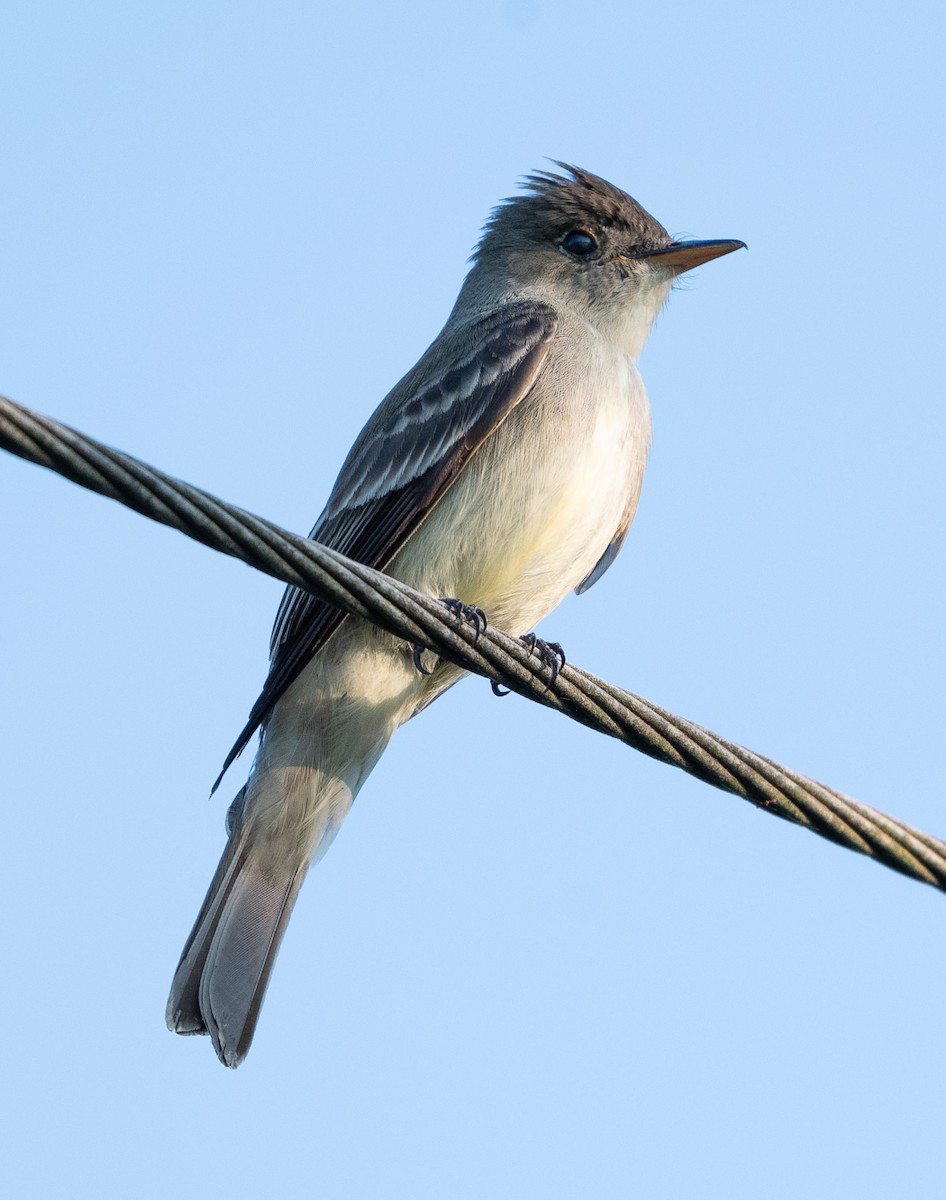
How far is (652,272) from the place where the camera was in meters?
7.37

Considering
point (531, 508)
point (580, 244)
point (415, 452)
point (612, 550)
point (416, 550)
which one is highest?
point (580, 244)

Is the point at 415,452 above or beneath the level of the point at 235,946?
above

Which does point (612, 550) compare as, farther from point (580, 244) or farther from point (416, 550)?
point (416, 550)

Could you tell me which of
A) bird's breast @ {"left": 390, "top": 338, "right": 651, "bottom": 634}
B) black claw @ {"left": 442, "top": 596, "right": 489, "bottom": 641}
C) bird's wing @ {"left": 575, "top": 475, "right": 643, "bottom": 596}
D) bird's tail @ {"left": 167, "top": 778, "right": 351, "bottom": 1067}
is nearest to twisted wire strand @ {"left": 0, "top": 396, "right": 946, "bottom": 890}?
black claw @ {"left": 442, "top": 596, "right": 489, "bottom": 641}

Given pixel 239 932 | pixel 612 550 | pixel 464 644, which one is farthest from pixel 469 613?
pixel 612 550

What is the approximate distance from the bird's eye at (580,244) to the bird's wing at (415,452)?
753 millimetres

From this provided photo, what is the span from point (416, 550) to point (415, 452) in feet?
1.37

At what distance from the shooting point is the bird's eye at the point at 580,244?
744 centimetres

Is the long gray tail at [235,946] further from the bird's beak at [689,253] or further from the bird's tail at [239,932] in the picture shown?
the bird's beak at [689,253]

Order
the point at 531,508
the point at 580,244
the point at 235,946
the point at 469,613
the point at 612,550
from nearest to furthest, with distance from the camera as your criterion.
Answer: the point at 469,613 → the point at 531,508 → the point at 235,946 → the point at 612,550 → the point at 580,244

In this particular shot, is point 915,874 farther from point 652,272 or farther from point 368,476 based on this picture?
point 652,272

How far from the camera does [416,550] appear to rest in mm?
6000

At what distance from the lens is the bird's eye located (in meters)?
7.44

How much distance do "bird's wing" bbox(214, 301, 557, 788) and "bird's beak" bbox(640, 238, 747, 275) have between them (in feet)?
3.04
